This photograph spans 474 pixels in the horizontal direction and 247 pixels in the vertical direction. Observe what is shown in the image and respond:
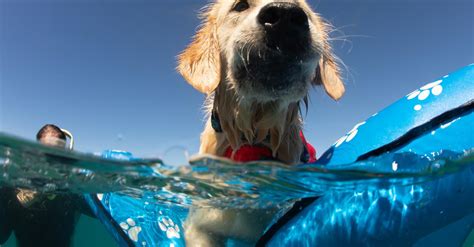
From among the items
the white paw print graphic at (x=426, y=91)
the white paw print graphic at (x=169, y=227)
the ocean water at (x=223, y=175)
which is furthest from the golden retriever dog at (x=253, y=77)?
the white paw print graphic at (x=426, y=91)

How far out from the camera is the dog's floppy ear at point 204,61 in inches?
139

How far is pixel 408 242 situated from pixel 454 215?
405 mm

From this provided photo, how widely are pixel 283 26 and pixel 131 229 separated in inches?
116

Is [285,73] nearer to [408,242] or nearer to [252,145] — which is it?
[252,145]

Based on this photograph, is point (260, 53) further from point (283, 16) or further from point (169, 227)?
point (169, 227)

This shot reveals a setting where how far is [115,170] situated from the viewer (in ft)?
11.4

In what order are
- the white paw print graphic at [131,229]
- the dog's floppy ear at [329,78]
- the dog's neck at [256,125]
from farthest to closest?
the white paw print graphic at [131,229] < the dog's floppy ear at [329,78] < the dog's neck at [256,125]

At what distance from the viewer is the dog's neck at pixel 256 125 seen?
11.5ft

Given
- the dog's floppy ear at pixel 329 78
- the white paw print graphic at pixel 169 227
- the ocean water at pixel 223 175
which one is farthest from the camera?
the white paw print graphic at pixel 169 227

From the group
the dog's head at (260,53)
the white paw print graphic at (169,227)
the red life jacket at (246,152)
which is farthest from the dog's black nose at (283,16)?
the white paw print graphic at (169,227)

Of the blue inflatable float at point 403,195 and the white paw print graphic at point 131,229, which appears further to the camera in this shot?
the white paw print graphic at point 131,229

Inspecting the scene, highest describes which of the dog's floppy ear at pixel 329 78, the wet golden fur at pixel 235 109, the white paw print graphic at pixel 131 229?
the dog's floppy ear at pixel 329 78

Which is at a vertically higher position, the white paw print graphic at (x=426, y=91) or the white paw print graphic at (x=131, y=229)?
the white paw print graphic at (x=426, y=91)

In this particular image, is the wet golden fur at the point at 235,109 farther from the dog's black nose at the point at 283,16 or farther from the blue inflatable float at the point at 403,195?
the dog's black nose at the point at 283,16
